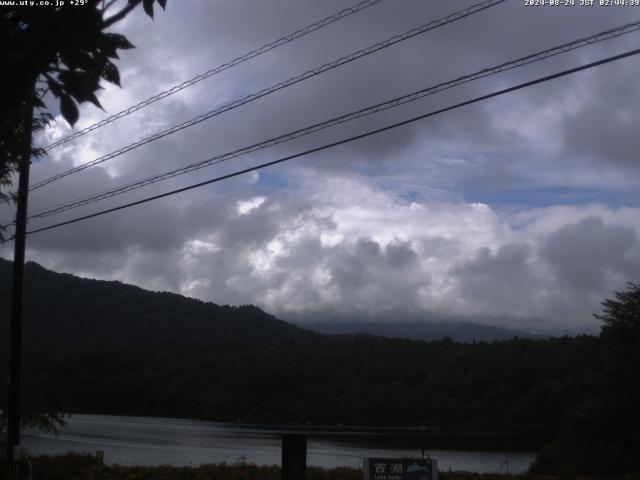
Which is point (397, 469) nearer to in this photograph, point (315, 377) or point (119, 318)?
point (315, 377)

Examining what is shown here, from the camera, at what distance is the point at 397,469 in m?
12.8

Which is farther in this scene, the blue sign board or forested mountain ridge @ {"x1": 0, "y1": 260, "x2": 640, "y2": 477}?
forested mountain ridge @ {"x1": 0, "y1": 260, "x2": 640, "y2": 477}

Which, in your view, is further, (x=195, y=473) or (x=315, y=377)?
(x=315, y=377)

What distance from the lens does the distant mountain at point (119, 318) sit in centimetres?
8756

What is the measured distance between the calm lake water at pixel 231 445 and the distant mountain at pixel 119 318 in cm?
1487

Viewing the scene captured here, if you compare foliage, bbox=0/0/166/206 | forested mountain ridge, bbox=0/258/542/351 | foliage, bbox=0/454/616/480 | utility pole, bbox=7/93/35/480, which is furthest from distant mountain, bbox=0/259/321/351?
foliage, bbox=0/0/166/206

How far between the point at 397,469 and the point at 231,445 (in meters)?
39.3

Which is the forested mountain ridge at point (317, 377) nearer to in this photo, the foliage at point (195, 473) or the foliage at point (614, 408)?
the foliage at point (614, 408)

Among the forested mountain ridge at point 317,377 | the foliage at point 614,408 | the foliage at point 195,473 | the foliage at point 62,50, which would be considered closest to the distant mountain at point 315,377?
the forested mountain ridge at point 317,377

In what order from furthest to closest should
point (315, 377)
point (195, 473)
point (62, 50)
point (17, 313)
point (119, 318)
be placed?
point (119, 318), point (315, 377), point (195, 473), point (17, 313), point (62, 50)

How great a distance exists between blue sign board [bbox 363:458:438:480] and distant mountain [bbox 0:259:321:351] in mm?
66683

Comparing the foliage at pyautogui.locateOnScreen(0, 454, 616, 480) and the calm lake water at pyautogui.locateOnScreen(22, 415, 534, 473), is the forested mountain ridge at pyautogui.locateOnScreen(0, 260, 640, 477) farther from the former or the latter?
the foliage at pyautogui.locateOnScreen(0, 454, 616, 480)

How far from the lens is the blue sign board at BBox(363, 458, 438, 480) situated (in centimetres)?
1277

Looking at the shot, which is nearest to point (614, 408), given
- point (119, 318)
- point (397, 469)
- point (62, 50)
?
point (397, 469)
